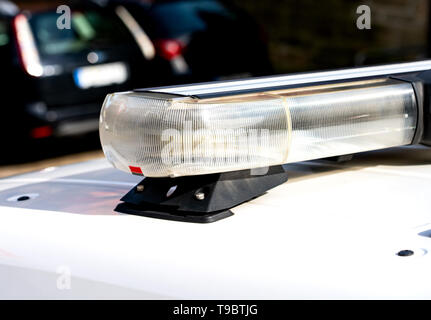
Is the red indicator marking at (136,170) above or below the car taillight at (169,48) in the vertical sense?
above

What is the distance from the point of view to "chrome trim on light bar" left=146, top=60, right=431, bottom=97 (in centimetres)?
154

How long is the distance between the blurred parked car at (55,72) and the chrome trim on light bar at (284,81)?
5.95 meters

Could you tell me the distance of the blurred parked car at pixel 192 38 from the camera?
8.02 m

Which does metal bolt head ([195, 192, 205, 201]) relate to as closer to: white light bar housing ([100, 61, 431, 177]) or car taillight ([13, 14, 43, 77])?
A: white light bar housing ([100, 61, 431, 177])

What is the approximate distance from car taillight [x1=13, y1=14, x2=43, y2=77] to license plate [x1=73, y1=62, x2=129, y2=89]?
37 cm

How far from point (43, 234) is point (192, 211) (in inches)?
10.4

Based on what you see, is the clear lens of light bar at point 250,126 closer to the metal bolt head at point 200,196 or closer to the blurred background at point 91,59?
the metal bolt head at point 200,196

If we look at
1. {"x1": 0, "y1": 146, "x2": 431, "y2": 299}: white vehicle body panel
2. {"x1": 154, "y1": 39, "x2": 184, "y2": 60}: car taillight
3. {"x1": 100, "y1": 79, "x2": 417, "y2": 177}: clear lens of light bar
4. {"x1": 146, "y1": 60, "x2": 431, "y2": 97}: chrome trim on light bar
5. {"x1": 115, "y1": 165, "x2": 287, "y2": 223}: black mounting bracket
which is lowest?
{"x1": 154, "y1": 39, "x2": 184, "y2": 60}: car taillight

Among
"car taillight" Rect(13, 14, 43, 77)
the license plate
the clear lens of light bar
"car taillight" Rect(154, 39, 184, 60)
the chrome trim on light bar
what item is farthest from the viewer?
"car taillight" Rect(154, 39, 184, 60)

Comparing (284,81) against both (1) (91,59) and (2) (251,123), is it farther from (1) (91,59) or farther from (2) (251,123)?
(1) (91,59)

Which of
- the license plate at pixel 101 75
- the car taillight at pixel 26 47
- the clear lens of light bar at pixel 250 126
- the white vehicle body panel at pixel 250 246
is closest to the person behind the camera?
the white vehicle body panel at pixel 250 246

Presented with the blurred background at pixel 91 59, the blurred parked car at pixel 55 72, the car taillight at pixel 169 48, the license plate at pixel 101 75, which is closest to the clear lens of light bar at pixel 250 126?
the blurred background at pixel 91 59

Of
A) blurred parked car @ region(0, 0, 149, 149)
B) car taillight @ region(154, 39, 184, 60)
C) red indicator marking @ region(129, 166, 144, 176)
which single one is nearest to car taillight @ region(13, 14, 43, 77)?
blurred parked car @ region(0, 0, 149, 149)
